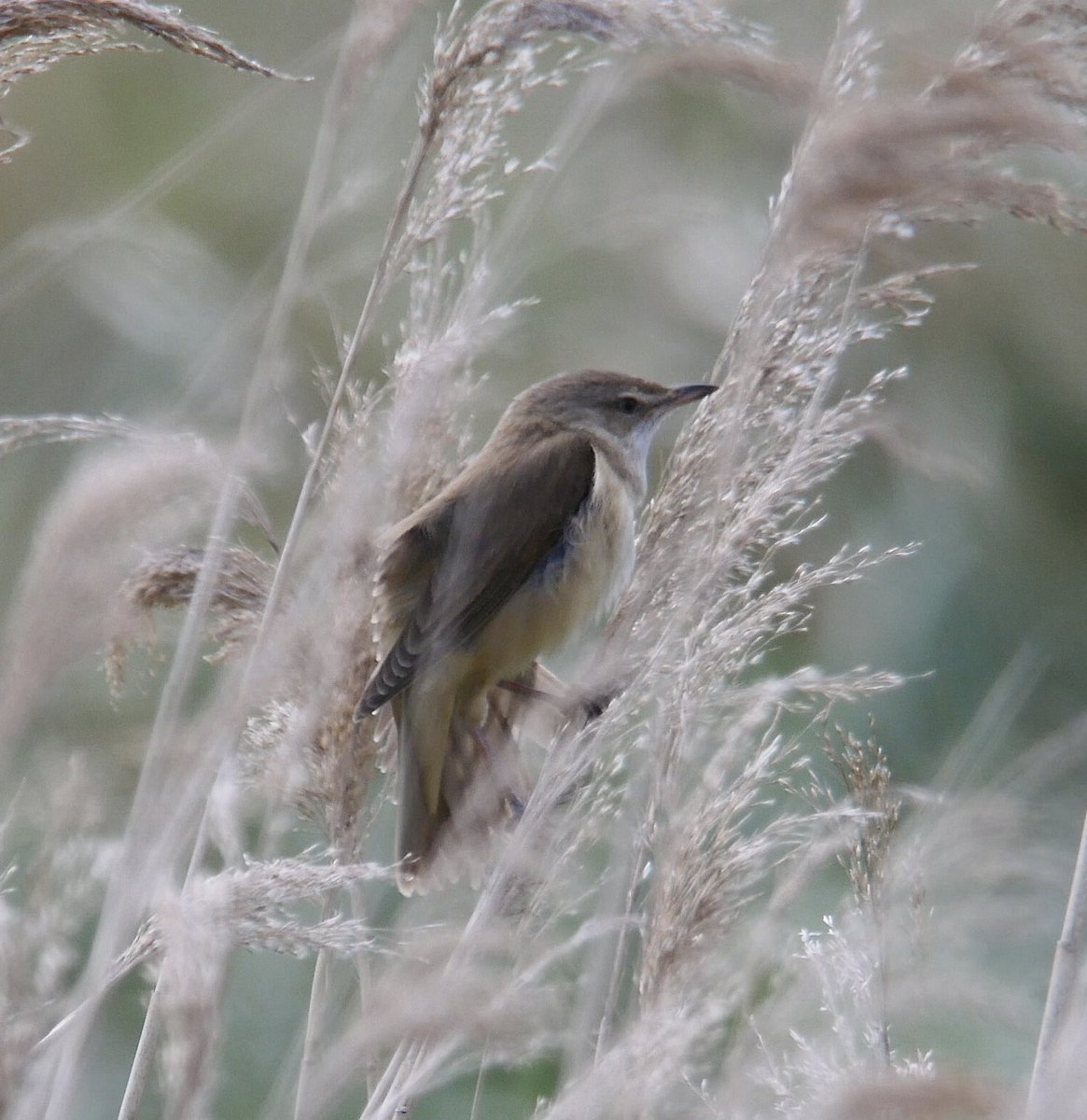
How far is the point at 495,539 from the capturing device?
2.96 meters

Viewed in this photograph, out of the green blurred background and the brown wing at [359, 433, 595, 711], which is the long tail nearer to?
the brown wing at [359, 433, 595, 711]

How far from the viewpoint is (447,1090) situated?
12.6ft

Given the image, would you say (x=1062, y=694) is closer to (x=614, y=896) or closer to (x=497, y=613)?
(x=497, y=613)

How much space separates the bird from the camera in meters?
2.63

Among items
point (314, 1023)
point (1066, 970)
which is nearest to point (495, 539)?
point (314, 1023)

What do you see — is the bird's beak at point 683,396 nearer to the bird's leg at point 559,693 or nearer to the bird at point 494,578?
the bird at point 494,578

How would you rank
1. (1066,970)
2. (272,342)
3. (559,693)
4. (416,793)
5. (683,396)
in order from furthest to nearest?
(683,396) < (559,693) < (416,793) < (272,342) < (1066,970)

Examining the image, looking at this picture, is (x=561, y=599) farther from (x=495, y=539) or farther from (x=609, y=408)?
(x=609, y=408)

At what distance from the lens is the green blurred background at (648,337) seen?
4312 mm

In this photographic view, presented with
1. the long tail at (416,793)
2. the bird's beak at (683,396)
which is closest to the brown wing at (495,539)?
the long tail at (416,793)

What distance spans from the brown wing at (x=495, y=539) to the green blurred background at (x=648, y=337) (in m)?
0.40

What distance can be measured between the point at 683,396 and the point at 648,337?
101 inches

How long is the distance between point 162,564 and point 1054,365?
389cm

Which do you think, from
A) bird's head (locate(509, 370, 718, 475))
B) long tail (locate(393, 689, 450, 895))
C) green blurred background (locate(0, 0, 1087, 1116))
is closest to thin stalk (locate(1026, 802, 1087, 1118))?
green blurred background (locate(0, 0, 1087, 1116))
